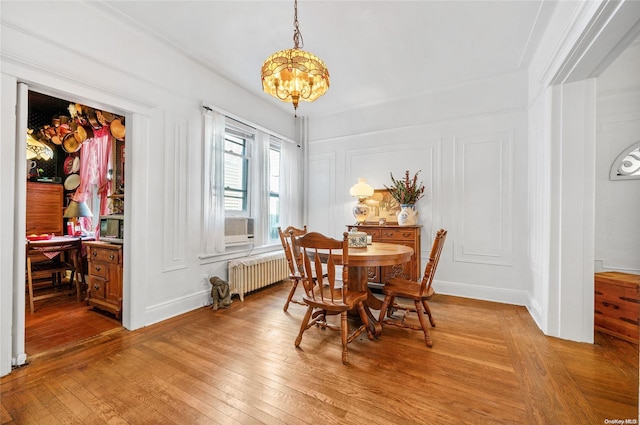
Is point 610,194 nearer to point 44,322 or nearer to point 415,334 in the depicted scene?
point 415,334

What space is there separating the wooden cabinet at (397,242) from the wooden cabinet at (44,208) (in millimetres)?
5491

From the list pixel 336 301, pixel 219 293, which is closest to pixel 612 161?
pixel 336 301

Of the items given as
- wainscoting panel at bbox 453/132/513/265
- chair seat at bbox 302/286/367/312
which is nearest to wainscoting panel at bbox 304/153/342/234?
wainscoting panel at bbox 453/132/513/265

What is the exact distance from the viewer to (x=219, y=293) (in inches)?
127

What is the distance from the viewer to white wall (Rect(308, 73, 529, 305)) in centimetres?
346

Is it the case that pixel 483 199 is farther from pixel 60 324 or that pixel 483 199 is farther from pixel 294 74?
pixel 60 324

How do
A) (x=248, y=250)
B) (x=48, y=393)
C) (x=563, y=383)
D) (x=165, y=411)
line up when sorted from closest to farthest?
1. (x=165, y=411)
2. (x=48, y=393)
3. (x=563, y=383)
4. (x=248, y=250)

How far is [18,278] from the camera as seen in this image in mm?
1938

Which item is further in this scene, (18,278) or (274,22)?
(274,22)

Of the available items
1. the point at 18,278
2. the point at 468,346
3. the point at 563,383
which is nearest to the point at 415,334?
the point at 468,346

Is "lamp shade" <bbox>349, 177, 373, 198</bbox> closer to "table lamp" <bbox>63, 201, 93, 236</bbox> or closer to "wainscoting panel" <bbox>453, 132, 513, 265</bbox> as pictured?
"wainscoting panel" <bbox>453, 132, 513, 265</bbox>

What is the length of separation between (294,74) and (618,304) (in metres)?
3.62

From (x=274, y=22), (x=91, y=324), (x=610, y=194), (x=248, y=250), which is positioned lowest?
(x=91, y=324)

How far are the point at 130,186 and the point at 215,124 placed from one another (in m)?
1.29
